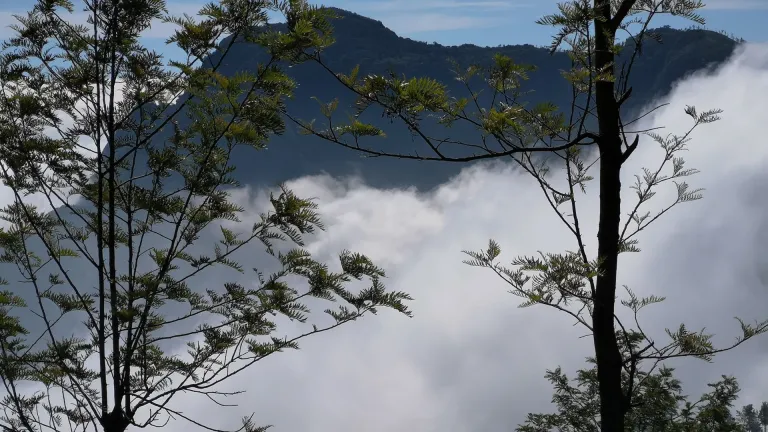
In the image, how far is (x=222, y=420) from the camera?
19312 cm

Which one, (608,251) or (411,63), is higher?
(411,63)

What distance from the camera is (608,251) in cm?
261

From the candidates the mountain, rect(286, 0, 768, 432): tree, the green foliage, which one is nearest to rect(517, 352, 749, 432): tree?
the green foliage

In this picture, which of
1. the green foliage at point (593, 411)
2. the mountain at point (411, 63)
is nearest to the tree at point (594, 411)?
the green foliage at point (593, 411)

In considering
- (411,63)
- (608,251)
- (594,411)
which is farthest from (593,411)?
(411,63)

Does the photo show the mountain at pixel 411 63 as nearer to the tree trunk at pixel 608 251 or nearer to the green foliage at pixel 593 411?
the green foliage at pixel 593 411

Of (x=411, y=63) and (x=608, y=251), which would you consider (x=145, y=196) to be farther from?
(x=411, y=63)

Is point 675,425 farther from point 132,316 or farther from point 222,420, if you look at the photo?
point 222,420

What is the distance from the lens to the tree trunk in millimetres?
2549

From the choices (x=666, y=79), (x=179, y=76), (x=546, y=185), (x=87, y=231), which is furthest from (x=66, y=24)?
(x=666, y=79)

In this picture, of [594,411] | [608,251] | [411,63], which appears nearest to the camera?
[608,251]

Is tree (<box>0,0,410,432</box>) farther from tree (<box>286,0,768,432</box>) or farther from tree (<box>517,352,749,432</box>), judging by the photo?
tree (<box>517,352,749,432</box>)

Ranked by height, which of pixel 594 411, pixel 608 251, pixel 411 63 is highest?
pixel 411 63

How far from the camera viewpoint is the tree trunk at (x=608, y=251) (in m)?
2.55
